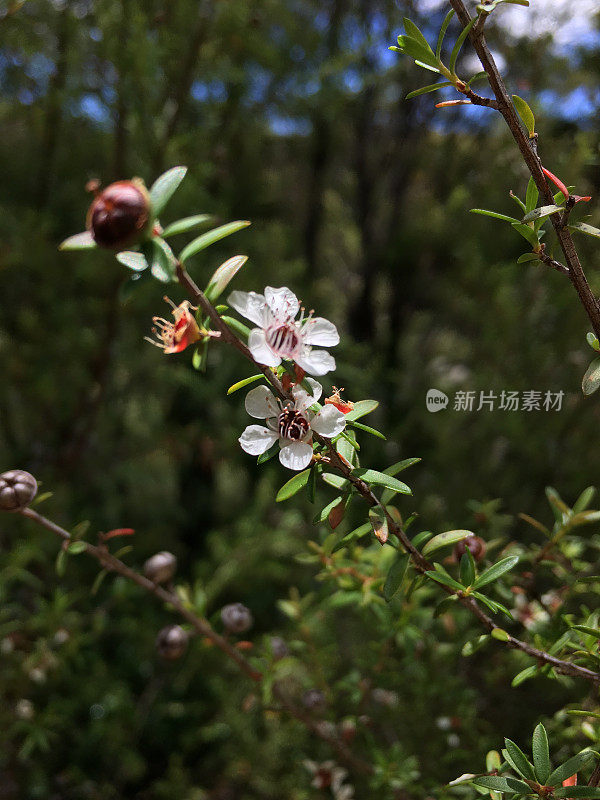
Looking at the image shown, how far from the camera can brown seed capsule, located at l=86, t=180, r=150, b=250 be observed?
0.23 metres

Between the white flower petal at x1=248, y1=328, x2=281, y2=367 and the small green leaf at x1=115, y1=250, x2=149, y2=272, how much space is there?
0.06 metres

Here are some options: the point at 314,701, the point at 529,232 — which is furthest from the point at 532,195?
the point at 314,701

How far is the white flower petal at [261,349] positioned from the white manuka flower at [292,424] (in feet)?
0.08

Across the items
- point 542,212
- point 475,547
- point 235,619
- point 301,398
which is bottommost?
Answer: point 235,619

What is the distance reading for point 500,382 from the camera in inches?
25.4

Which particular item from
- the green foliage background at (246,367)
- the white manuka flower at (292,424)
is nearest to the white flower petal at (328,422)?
the white manuka flower at (292,424)

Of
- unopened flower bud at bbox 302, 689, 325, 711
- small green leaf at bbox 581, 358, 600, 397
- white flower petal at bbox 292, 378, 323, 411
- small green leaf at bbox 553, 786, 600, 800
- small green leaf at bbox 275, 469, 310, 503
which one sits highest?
small green leaf at bbox 581, 358, 600, 397

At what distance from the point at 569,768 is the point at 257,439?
0.23 meters

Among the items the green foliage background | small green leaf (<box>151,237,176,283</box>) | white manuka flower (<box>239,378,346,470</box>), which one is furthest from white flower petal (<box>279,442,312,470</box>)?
the green foliage background

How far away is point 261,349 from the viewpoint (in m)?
0.27

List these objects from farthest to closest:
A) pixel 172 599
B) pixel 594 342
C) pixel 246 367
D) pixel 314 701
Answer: pixel 246 367 → pixel 314 701 → pixel 172 599 → pixel 594 342

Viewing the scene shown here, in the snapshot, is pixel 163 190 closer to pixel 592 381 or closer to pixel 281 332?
pixel 281 332

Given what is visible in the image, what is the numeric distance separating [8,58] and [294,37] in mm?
482

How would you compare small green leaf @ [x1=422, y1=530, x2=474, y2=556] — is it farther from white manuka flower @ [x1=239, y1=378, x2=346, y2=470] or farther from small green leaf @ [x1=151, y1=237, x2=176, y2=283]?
small green leaf @ [x1=151, y1=237, x2=176, y2=283]
